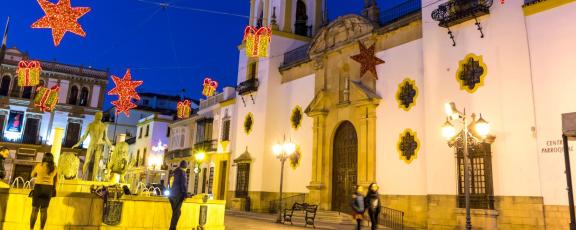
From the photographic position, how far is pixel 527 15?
49.1 ft

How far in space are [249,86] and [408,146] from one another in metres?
12.8

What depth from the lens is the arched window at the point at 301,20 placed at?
29.1 meters

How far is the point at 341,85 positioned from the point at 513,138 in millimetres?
9420

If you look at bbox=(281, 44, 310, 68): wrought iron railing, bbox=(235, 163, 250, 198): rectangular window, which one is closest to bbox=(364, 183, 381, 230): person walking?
bbox=(281, 44, 310, 68): wrought iron railing

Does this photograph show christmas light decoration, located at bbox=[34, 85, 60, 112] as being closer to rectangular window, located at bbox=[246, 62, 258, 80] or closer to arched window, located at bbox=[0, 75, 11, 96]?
arched window, located at bbox=[0, 75, 11, 96]

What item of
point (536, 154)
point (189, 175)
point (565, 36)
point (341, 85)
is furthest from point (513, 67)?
point (189, 175)

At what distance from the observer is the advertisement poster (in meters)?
41.2

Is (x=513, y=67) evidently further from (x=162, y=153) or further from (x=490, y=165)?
(x=162, y=153)

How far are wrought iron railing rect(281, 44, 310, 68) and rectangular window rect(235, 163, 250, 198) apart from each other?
6.68m

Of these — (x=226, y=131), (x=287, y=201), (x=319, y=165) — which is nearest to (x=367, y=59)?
(x=319, y=165)

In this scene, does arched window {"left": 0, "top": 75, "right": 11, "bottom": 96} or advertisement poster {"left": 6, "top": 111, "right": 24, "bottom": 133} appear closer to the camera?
advertisement poster {"left": 6, "top": 111, "right": 24, "bottom": 133}

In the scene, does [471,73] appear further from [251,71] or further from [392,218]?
[251,71]

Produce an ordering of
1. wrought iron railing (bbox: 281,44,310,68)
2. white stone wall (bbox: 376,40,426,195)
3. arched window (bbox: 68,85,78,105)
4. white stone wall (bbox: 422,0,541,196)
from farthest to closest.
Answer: arched window (bbox: 68,85,78,105) < wrought iron railing (bbox: 281,44,310,68) < white stone wall (bbox: 376,40,426,195) < white stone wall (bbox: 422,0,541,196)

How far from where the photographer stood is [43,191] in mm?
8945
